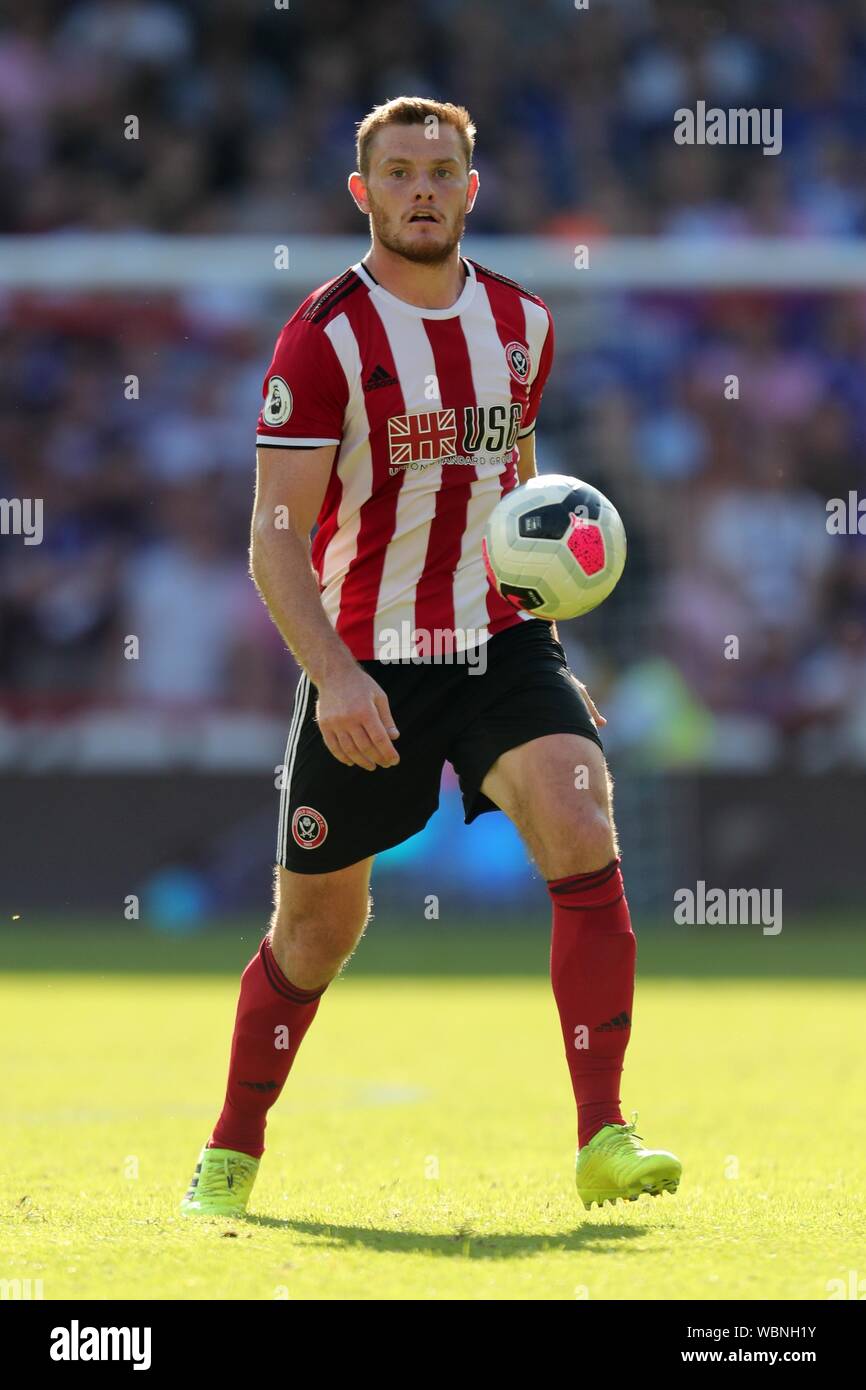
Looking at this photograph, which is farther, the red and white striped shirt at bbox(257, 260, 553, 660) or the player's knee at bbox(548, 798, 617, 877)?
the red and white striped shirt at bbox(257, 260, 553, 660)

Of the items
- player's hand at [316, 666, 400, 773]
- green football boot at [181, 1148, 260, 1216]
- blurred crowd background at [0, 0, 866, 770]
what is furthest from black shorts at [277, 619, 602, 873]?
blurred crowd background at [0, 0, 866, 770]

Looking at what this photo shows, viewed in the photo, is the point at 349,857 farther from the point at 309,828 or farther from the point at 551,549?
the point at 551,549

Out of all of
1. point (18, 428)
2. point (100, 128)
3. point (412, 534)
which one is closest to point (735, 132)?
point (100, 128)

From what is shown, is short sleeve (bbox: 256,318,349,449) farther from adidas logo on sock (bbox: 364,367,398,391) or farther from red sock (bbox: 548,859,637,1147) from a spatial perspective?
red sock (bbox: 548,859,637,1147)

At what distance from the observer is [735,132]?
54.3ft

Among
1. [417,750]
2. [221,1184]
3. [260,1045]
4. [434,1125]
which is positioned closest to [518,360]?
[417,750]

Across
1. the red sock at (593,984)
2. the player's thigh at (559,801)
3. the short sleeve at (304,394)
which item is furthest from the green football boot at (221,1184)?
the short sleeve at (304,394)

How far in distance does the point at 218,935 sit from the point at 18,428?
374 centimetres

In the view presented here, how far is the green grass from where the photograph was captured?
392cm

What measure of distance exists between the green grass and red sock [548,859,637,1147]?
0.29m

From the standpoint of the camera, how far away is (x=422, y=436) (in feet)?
16.2

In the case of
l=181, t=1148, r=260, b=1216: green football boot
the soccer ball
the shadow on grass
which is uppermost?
the soccer ball

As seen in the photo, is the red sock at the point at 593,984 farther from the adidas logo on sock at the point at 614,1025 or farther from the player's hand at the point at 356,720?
the player's hand at the point at 356,720

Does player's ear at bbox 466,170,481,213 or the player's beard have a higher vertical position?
player's ear at bbox 466,170,481,213
